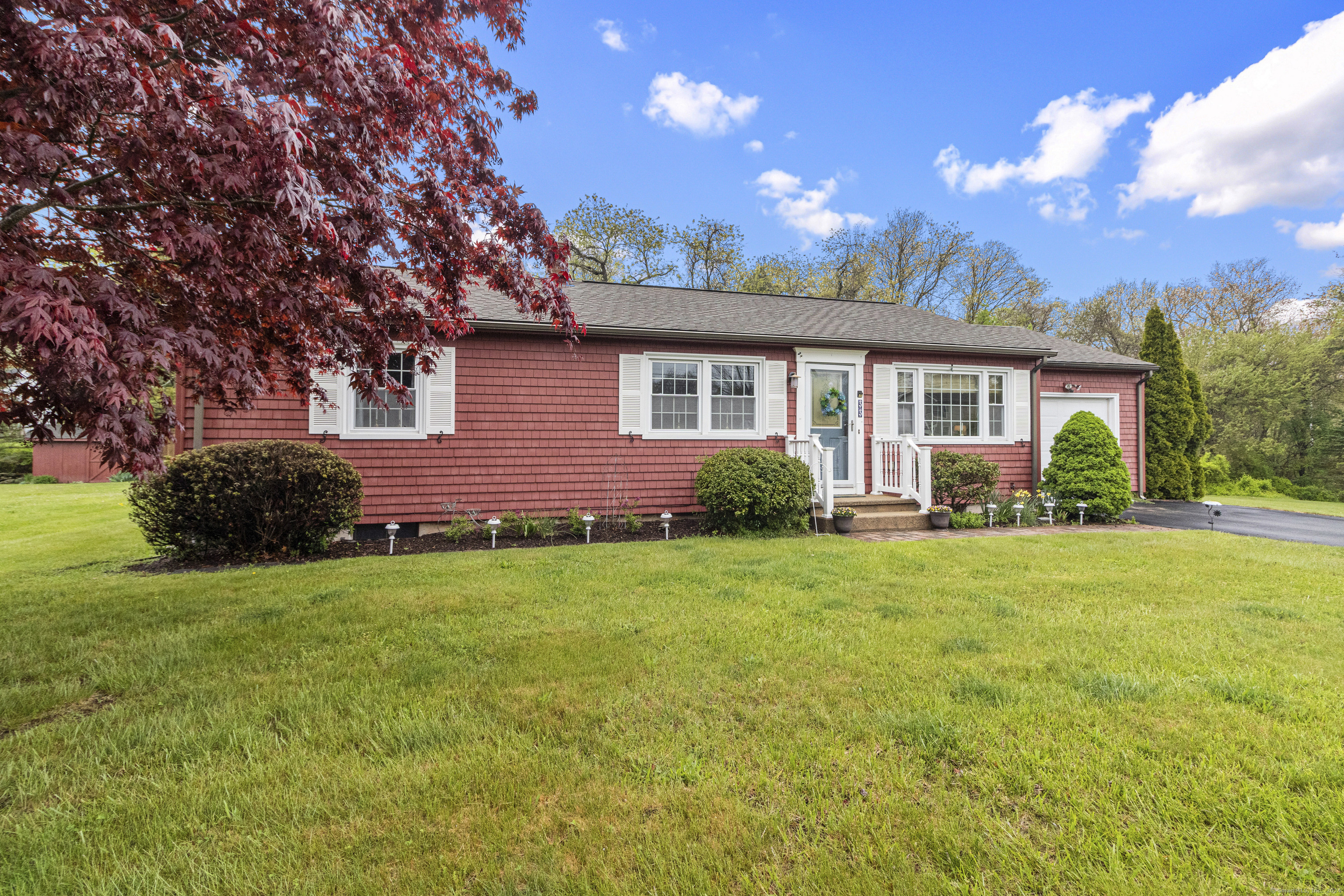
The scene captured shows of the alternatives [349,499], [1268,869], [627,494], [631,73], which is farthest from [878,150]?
[1268,869]

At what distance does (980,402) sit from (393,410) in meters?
9.34

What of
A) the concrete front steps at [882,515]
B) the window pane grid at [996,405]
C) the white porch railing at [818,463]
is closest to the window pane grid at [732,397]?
the white porch railing at [818,463]

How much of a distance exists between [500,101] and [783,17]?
10.6 m

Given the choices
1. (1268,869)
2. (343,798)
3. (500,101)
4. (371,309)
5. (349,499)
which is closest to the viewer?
(1268,869)

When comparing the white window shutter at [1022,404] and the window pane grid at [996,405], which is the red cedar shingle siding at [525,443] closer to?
the window pane grid at [996,405]

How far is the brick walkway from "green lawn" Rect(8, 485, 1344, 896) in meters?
2.73

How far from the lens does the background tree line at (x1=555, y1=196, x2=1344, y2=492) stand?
18.2m

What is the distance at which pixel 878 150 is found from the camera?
19.3 meters

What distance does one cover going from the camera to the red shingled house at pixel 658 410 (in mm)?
7242

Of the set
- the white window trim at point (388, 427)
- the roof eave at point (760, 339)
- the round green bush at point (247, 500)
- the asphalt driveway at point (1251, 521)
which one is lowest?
the asphalt driveway at point (1251, 521)

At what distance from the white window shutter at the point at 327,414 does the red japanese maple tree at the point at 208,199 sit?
11.5 ft

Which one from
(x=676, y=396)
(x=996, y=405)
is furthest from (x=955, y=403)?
(x=676, y=396)

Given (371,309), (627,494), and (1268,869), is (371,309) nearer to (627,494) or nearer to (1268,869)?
(1268,869)

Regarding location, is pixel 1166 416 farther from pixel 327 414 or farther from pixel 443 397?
pixel 327 414
